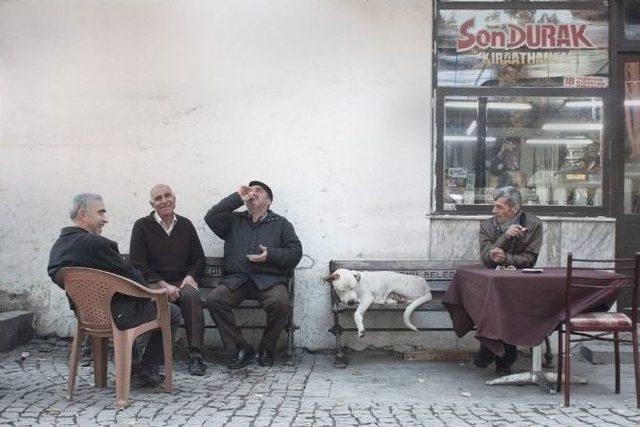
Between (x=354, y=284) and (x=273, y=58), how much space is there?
2.27m

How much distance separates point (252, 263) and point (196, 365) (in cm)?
99

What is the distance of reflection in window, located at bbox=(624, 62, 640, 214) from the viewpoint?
6.88m

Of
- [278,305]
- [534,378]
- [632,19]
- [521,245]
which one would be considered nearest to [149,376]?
[278,305]

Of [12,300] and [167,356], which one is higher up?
[12,300]

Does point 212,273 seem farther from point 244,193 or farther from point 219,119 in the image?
point 219,119

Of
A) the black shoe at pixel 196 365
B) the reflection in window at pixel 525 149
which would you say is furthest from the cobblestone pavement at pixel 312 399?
the reflection in window at pixel 525 149

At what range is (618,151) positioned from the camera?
6.82 meters

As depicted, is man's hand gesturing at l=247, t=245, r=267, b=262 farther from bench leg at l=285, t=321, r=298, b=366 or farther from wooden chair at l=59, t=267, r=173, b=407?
wooden chair at l=59, t=267, r=173, b=407

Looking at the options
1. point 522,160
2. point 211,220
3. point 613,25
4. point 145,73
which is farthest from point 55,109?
point 613,25

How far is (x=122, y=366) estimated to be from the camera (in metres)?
4.71

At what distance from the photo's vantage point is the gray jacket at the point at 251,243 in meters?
6.14

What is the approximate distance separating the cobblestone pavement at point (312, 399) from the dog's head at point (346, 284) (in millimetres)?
602

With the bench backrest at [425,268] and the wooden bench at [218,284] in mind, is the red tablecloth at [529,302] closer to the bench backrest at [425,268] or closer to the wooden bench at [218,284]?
the bench backrest at [425,268]

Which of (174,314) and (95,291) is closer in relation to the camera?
(95,291)
